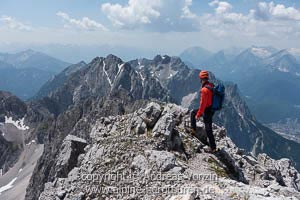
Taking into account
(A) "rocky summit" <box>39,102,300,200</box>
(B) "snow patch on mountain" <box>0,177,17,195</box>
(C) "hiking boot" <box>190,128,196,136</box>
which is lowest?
(B) "snow patch on mountain" <box>0,177,17,195</box>

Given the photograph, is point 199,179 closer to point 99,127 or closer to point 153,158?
point 153,158

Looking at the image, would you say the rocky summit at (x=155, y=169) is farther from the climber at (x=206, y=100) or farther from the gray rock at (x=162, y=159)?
the climber at (x=206, y=100)

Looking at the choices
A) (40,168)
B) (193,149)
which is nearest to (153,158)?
(193,149)

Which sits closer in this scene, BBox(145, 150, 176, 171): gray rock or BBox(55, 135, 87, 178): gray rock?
BBox(145, 150, 176, 171): gray rock

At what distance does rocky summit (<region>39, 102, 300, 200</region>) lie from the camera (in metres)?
18.4

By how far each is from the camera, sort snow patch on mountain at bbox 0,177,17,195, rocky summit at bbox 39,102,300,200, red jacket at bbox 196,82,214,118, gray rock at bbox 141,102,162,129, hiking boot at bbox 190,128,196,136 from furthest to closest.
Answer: snow patch on mountain at bbox 0,177,17,195 → gray rock at bbox 141,102,162,129 → hiking boot at bbox 190,128,196,136 → red jacket at bbox 196,82,214,118 → rocky summit at bbox 39,102,300,200

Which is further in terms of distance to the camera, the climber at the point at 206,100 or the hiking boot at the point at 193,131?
the hiking boot at the point at 193,131

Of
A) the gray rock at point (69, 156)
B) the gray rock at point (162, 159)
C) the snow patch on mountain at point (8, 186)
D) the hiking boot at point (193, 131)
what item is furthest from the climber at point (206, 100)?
the snow patch on mountain at point (8, 186)

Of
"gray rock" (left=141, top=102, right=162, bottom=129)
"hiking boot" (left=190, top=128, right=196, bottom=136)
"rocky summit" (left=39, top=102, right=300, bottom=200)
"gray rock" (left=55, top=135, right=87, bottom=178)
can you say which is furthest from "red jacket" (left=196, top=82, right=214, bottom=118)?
"gray rock" (left=55, top=135, right=87, bottom=178)

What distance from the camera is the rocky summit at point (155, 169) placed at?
725 inches

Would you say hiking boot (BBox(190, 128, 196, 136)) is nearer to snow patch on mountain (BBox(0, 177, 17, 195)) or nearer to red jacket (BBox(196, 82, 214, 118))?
red jacket (BBox(196, 82, 214, 118))

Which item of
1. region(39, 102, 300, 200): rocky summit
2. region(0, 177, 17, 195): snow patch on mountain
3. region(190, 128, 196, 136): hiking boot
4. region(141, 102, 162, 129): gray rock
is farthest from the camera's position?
region(0, 177, 17, 195): snow patch on mountain

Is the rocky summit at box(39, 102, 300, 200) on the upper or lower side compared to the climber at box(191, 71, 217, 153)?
lower

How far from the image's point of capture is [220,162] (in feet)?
82.3
